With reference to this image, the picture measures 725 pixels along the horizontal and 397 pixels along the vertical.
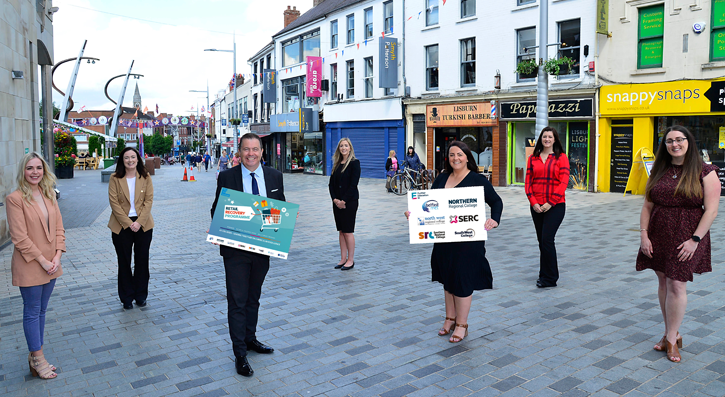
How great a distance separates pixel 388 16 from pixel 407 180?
11.7m

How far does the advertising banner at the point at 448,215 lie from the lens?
194 inches

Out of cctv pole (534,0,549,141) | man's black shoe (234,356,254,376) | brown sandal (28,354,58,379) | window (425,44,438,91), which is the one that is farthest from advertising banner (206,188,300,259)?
window (425,44,438,91)

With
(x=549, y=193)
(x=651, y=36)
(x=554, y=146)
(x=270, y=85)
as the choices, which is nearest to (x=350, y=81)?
(x=270, y=85)

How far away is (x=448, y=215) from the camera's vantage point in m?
4.96

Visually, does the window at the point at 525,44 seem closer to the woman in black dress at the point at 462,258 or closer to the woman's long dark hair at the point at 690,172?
the woman in black dress at the point at 462,258

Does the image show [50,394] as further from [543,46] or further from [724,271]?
[543,46]

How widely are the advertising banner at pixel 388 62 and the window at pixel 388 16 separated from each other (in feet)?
4.18

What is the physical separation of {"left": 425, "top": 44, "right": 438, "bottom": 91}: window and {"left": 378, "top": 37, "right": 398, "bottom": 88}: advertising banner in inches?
72.4

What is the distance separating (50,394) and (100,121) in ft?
200

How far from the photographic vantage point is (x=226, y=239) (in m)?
4.44

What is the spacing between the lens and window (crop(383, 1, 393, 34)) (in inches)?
1124

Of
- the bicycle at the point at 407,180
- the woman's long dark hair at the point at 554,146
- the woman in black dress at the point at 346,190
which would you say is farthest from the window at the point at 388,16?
the woman's long dark hair at the point at 554,146

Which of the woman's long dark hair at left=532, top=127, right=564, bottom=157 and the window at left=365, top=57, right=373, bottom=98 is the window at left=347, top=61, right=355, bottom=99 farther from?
the woman's long dark hair at left=532, top=127, right=564, bottom=157

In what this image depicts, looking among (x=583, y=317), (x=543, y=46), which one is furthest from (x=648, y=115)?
(x=583, y=317)
